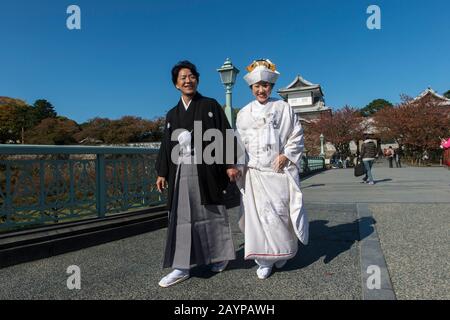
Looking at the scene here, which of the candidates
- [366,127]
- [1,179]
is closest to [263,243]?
[1,179]

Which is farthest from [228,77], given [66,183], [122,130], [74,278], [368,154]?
[122,130]

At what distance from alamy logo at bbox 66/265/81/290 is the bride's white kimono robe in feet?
4.71

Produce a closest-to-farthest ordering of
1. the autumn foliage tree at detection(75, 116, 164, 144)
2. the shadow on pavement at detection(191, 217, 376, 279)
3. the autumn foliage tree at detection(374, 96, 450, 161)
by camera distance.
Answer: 1. the shadow on pavement at detection(191, 217, 376, 279)
2. the autumn foliage tree at detection(374, 96, 450, 161)
3. the autumn foliage tree at detection(75, 116, 164, 144)

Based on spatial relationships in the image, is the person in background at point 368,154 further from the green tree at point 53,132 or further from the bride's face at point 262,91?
the green tree at point 53,132

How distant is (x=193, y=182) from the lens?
9.54 feet

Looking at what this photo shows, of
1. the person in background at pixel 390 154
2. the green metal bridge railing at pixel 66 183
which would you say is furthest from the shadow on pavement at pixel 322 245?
the person in background at pixel 390 154

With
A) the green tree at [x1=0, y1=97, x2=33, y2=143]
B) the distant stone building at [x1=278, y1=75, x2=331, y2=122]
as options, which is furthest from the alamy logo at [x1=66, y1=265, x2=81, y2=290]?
the green tree at [x1=0, y1=97, x2=33, y2=143]

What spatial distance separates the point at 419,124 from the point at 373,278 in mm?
29689

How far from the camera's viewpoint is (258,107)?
3053 mm

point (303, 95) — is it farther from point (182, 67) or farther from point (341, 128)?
point (182, 67)

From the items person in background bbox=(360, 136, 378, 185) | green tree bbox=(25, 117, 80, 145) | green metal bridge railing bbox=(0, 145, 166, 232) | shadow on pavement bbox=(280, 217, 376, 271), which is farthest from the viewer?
green tree bbox=(25, 117, 80, 145)

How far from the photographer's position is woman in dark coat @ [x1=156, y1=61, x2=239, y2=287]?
2859 millimetres

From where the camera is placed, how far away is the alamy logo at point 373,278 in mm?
2499

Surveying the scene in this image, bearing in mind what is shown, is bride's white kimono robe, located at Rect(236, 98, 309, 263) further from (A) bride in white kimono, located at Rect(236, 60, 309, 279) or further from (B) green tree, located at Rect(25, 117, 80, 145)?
(B) green tree, located at Rect(25, 117, 80, 145)
